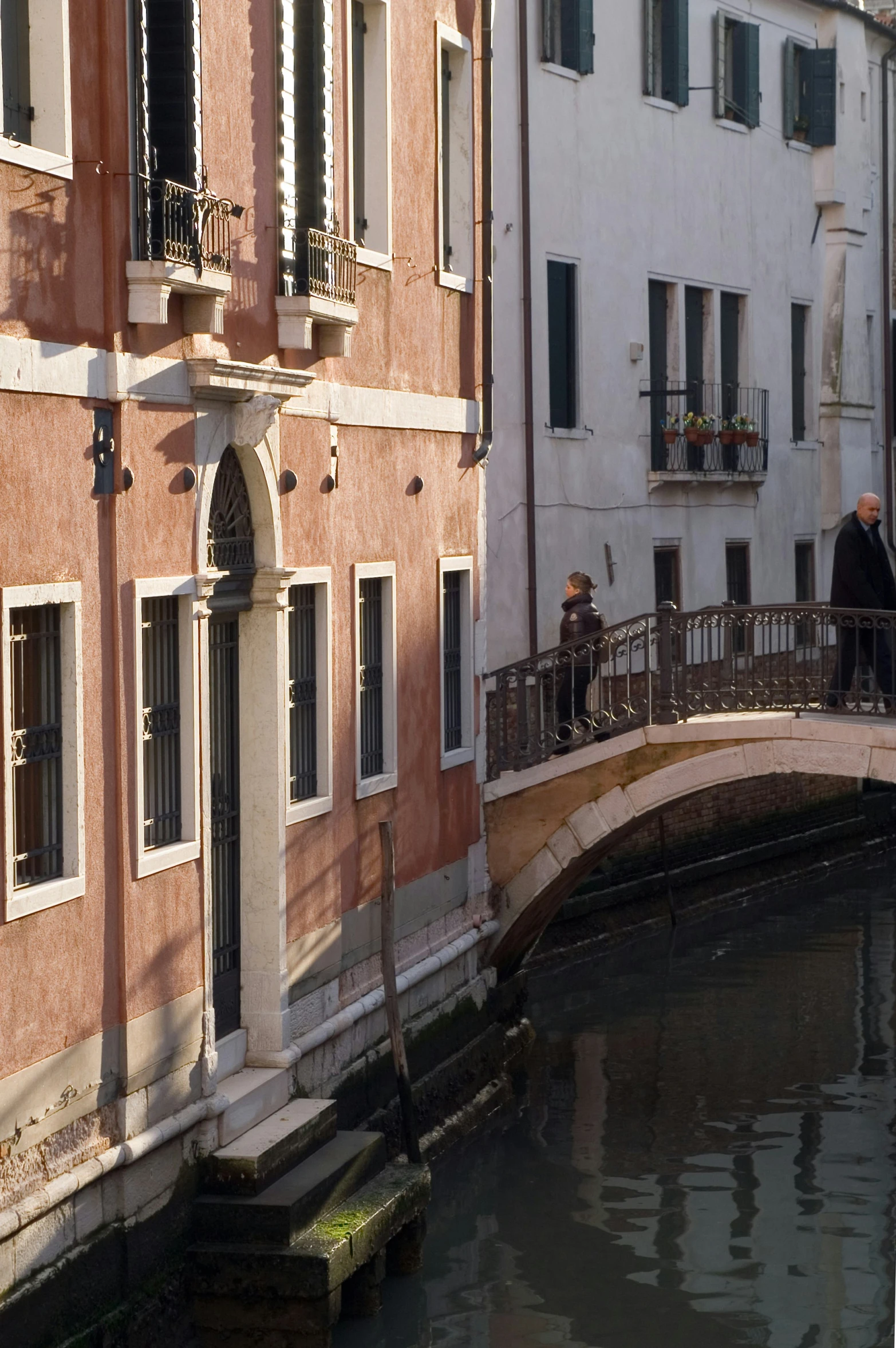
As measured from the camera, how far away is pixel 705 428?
19.3m

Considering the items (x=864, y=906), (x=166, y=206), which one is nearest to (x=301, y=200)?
(x=166, y=206)

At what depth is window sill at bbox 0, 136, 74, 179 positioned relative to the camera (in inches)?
295

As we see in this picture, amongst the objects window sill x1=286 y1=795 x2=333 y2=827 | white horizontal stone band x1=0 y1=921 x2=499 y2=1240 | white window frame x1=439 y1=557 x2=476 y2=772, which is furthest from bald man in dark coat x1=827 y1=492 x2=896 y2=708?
window sill x1=286 y1=795 x2=333 y2=827

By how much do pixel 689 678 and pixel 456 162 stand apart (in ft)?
10.7

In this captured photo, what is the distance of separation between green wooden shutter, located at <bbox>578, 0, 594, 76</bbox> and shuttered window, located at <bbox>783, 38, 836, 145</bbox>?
4.87 meters

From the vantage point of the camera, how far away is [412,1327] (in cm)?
976

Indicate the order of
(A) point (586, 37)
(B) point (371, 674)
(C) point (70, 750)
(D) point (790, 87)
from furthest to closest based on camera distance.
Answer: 1. (D) point (790, 87)
2. (A) point (586, 37)
3. (B) point (371, 674)
4. (C) point (70, 750)

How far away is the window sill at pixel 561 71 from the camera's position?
16.8m

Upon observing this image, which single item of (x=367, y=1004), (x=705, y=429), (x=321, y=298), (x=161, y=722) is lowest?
(x=367, y=1004)

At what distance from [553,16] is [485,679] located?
237 inches

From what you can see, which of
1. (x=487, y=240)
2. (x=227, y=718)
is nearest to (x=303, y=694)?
(x=227, y=718)

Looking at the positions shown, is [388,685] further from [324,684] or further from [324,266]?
[324,266]

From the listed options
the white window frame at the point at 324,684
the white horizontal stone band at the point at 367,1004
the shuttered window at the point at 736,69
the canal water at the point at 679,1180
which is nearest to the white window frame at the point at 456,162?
the white window frame at the point at 324,684

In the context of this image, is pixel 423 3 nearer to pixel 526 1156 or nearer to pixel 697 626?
pixel 697 626
